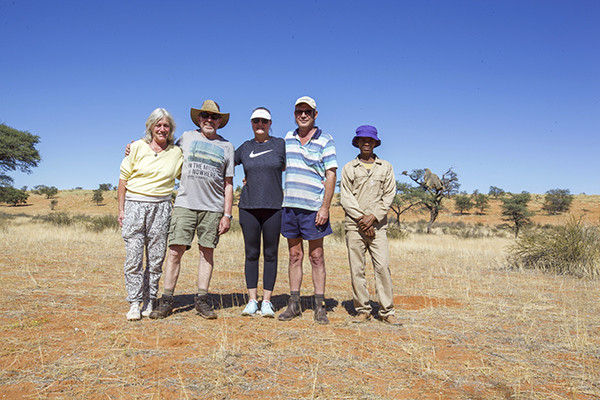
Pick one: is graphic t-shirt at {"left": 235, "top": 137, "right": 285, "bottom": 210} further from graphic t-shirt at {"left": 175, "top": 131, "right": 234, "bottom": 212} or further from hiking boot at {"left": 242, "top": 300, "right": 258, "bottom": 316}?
hiking boot at {"left": 242, "top": 300, "right": 258, "bottom": 316}

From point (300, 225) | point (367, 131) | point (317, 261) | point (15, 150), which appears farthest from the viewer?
point (15, 150)

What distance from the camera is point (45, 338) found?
342 cm

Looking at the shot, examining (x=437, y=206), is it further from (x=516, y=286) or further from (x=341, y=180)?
(x=341, y=180)

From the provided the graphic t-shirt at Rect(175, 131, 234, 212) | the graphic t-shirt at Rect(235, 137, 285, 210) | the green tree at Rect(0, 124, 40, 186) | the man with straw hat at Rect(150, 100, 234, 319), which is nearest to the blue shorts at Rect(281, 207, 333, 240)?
the graphic t-shirt at Rect(235, 137, 285, 210)

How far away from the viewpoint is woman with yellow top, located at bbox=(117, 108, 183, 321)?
4.16 metres

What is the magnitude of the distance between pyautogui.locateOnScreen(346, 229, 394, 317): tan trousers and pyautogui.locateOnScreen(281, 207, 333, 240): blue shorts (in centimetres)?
45

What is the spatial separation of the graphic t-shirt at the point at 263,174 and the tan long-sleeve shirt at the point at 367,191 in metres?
0.80

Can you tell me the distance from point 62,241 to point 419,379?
11509mm

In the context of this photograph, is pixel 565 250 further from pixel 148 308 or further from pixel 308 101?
pixel 148 308

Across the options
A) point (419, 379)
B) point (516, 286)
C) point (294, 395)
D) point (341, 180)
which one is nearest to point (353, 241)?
point (341, 180)

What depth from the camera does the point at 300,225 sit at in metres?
4.32

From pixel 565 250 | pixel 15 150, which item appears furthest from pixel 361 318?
pixel 15 150

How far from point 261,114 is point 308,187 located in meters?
0.99

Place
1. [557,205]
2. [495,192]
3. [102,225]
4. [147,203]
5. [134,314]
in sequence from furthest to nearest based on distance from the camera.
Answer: [495,192], [557,205], [102,225], [147,203], [134,314]
